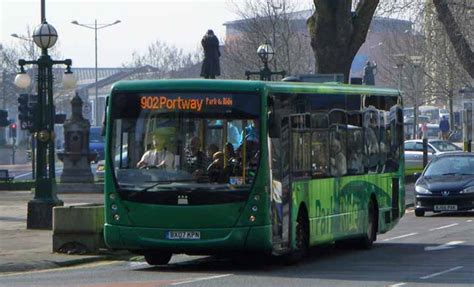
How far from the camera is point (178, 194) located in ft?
64.8

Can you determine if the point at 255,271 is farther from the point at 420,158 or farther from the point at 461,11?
the point at 420,158

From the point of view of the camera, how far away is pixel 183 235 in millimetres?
19781

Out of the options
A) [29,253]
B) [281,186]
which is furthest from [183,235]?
[29,253]

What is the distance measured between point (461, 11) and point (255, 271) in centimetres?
3599

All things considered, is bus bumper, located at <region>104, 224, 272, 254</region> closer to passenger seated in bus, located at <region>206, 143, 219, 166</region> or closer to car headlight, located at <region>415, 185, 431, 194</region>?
passenger seated in bus, located at <region>206, 143, 219, 166</region>

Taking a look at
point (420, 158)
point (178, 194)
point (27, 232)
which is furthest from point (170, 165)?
point (420, 158)

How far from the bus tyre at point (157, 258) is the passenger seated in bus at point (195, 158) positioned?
6.36ft

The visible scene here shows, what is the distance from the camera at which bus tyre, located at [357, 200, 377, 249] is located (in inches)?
973

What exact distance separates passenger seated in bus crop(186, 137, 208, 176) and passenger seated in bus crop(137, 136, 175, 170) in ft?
0.74

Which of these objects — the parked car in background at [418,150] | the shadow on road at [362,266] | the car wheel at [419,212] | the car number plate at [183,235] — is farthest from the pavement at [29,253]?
the parked car in background at [418,150]

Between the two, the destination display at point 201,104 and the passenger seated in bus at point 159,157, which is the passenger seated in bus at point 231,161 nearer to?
the destination display at point 201,104

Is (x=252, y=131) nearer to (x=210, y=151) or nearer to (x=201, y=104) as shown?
(x=210, y=151)

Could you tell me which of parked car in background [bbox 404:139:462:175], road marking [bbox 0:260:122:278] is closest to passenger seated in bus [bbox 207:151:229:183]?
road marking [bbox 0:260:122:278]

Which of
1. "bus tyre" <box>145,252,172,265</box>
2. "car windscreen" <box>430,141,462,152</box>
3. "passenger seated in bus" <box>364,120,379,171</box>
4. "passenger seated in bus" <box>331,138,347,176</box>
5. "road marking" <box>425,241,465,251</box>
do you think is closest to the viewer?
"bus tyre" <box>145,252,172,265</box>
